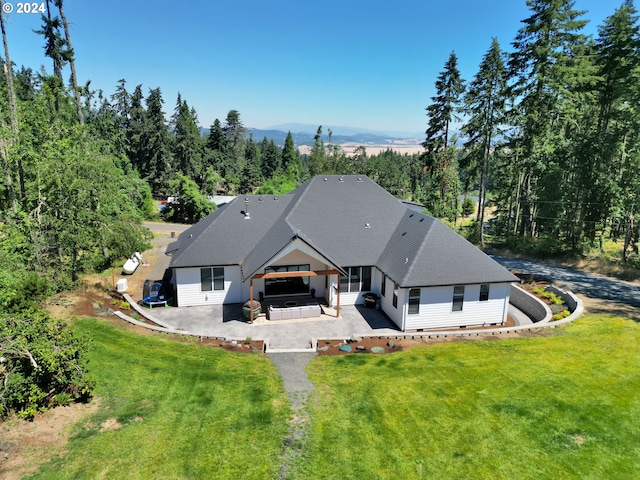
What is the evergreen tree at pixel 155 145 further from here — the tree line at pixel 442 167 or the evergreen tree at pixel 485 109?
the evergreen tree at pixel 485 109

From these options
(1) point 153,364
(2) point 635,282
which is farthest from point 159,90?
(2) point 635,282

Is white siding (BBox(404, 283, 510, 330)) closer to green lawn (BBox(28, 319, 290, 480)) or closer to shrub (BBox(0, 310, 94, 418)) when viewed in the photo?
green lawn (BBox(28, 319, 290, 480))

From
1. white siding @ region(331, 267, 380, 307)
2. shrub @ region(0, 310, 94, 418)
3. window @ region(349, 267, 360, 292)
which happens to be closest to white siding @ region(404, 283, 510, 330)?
white siding @ region(331, 267, 380, 307)

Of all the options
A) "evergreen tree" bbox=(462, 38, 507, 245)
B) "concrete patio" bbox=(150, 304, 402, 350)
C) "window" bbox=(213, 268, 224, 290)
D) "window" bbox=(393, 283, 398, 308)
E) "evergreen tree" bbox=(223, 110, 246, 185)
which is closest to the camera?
"concrete patio" bbox=(150, 304, 402, 350)

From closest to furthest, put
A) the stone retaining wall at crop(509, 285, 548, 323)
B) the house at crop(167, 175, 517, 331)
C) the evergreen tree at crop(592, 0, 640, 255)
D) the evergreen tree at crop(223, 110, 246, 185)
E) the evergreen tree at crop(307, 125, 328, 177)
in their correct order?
1. the house at crop(167, 175, 517, 331)
2. the stone retaining wall at crop(509, 285, 548, 323)
3. the evergreen tree at crop(592, 0, 640, 255)
4. the evergreen tree at crop(307, 125, 328, 177)
5. the evergreen tree at crop(223, 110, 246, 185)

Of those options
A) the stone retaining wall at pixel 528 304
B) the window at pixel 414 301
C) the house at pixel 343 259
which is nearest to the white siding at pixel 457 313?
the house at pixel 343 259

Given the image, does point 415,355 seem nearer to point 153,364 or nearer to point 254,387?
point 254,387
